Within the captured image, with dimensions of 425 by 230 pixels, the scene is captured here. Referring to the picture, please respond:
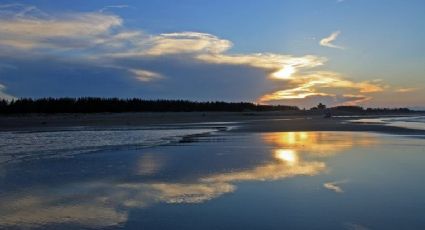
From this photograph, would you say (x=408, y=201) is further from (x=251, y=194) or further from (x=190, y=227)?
(x=190, y=227)

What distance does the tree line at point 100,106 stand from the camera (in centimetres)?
6638

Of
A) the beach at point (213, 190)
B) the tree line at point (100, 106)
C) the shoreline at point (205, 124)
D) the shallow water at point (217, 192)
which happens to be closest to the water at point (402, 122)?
the shoreline at point (205, 124)

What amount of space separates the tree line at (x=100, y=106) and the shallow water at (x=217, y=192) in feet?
187

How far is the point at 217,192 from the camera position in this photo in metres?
8.30

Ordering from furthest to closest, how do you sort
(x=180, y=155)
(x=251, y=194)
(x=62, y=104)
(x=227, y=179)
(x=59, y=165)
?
1. (x=62, y=104)
2. (x=180, y=155)
3. (x=59, y=165)
4. (x=227, y=179)
5. (x=251, y=194)

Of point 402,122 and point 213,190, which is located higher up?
point 402,122

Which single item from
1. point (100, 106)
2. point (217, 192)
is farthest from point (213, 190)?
point (100, 106)

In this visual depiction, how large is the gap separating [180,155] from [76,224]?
27.4ft

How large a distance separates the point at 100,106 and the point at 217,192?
6987 cm

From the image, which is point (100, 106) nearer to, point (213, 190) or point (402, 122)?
point (402, 122)

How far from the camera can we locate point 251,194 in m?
8.09

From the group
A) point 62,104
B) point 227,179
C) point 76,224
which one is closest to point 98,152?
point 227,179

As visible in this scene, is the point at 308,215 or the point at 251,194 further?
the point at 251,194

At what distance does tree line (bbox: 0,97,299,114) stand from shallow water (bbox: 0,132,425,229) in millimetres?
56941
